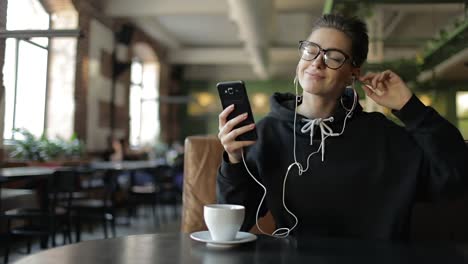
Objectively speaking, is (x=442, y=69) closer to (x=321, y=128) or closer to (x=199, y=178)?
(x=199, y=178)

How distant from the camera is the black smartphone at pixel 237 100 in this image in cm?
111

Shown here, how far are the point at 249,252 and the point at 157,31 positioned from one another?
9466 millimetres

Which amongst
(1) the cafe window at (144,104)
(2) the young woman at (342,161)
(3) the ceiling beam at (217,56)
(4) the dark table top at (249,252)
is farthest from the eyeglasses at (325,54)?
(3) the ceiling beam at (217,56)

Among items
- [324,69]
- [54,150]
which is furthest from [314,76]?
[54,150]

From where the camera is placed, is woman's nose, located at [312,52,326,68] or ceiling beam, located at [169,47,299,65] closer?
woman's nose, located at [312,52,326,68]

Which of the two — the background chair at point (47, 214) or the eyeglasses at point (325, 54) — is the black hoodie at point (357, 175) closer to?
the eyeglasses at point (325, 54)

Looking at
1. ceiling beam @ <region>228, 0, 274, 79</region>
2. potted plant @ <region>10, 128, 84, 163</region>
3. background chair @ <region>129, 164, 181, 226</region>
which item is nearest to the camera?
potted plant @ <region>10, 128, 84, 163</region>

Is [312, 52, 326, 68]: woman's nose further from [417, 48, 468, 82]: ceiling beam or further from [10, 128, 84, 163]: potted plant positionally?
[10, 128, 84, 163]: potted plant

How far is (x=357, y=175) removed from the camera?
1.28 metres

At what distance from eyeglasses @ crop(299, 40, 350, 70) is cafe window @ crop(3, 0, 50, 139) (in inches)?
27.6

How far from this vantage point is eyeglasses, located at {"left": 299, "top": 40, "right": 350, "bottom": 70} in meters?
1.26

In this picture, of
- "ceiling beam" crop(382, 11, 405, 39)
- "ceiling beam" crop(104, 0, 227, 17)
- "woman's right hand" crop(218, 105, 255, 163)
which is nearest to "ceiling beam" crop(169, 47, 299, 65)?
"ceiling beam" crop(382, 11, 405, 39)

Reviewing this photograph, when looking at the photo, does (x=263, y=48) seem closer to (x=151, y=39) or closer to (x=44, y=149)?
(x=151, y=39)

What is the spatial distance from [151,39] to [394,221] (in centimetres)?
961
